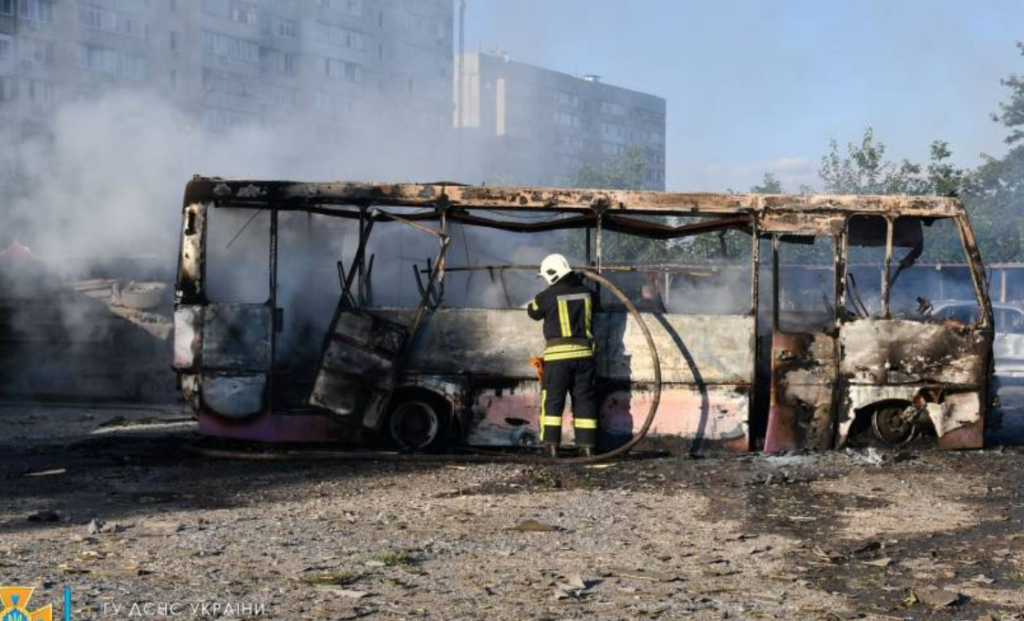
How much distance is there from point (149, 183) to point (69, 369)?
25.9 feet

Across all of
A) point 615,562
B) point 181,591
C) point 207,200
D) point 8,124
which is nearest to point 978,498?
point 615,562

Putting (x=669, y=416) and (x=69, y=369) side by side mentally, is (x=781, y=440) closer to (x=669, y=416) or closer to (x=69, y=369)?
(x=669, y=416)

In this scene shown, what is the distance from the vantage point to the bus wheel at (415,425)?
11.3m

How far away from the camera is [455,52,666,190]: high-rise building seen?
71.2 metres

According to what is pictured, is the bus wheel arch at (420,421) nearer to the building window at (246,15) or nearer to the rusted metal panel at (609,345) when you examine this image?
the rusted metal panel at (609,345)

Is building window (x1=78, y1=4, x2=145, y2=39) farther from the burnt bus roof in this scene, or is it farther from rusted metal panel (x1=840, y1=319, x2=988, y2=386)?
rusted metal panel (x1=840, y1=319, x2=988, y2=386)

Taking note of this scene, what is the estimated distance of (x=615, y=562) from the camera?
6719mm

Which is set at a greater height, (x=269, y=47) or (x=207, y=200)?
(x=269, y=47)

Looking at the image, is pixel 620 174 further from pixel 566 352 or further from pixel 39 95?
pixel 566 352

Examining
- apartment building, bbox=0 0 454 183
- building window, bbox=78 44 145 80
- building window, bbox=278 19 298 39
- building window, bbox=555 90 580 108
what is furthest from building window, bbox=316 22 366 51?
building window, bbox=555 90 580 108

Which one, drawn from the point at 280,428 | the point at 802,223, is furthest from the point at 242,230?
the point at 802,223

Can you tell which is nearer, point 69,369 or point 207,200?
point 207,200

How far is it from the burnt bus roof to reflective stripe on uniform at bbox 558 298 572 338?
1019 mm

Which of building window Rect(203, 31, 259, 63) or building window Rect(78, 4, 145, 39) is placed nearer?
building window Rect(78, 4, 145, 39)
